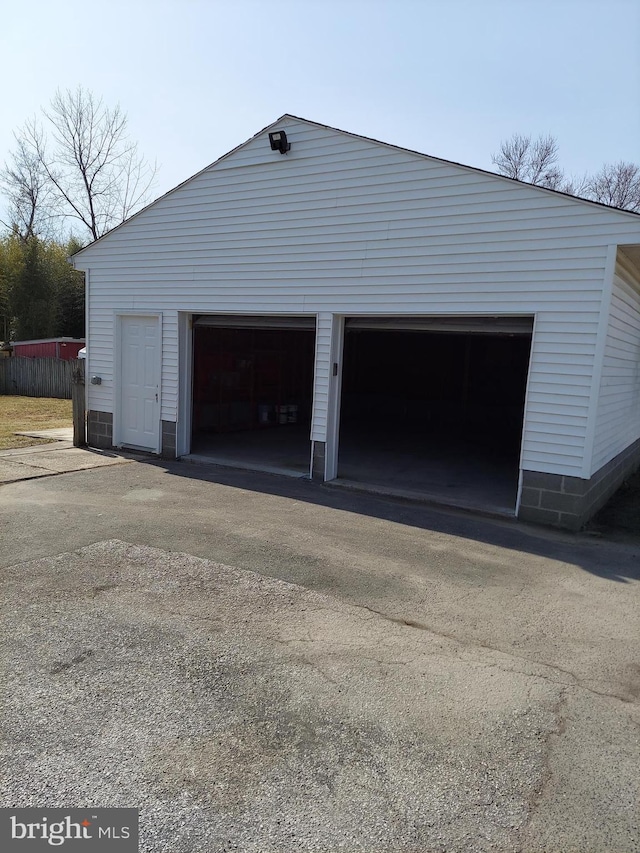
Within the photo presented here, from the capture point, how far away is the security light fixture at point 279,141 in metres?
7.95

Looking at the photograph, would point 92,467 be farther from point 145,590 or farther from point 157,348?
point 145,590

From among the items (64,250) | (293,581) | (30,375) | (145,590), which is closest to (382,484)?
(293,581)

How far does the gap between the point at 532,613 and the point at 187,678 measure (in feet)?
8.49

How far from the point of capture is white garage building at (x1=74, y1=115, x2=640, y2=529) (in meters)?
6.40

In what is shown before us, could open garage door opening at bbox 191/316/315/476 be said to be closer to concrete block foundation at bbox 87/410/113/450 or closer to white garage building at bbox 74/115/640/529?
white garage building at bbox 74/115/640/529

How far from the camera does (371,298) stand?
25.0ft

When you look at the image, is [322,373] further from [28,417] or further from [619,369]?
[28,417]

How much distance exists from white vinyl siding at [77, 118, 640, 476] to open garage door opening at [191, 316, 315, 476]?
3.95 ft

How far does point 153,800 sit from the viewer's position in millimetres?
2322

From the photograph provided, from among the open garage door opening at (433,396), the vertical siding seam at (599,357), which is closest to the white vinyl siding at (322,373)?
the open garage door opening at (433,396)

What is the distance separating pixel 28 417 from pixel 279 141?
34.2 ft

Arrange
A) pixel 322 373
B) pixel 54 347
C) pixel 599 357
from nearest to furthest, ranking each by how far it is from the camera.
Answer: pixel 599 357, pixel 322 373, pixel 54 347

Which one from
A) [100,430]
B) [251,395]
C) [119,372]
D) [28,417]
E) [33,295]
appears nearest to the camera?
[119,372]

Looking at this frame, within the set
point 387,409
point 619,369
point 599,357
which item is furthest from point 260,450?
point 387,409
